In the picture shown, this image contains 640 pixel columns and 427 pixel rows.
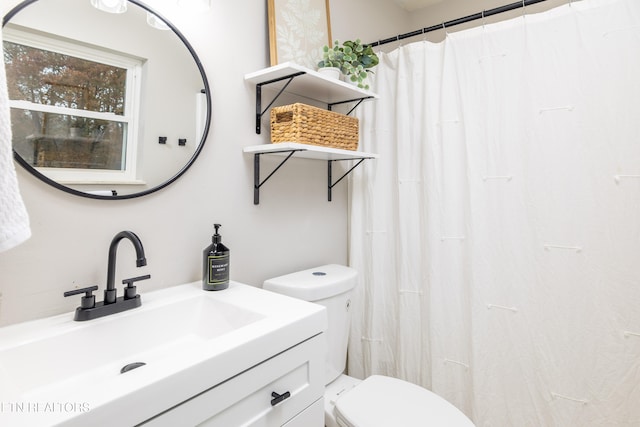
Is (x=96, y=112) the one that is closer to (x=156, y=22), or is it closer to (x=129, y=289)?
(x=156, y=22)

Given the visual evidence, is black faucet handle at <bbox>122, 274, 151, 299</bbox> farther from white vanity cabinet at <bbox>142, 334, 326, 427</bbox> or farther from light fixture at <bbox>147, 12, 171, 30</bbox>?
light fixture at <bbox>147, 12, 171, 30</bbox>

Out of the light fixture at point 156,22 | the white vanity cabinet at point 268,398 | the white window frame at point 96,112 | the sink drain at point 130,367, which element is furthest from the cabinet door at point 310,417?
the light fixture at point 156,22

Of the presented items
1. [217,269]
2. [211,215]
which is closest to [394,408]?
[217,269]

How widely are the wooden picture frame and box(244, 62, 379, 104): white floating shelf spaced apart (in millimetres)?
101

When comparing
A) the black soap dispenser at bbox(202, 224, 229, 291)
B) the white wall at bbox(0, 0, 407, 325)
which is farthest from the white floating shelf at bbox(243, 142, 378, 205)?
the black soap dispenser at bbox(202, 224, 229, 291)

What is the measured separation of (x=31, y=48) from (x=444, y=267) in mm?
1646

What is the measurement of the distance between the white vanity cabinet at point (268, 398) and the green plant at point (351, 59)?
1.15 meters

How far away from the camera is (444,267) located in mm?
1590

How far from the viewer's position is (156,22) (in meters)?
1.08

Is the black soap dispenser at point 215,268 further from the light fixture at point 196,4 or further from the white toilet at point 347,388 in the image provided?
the light fixture at point 196,4

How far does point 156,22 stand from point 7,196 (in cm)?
75

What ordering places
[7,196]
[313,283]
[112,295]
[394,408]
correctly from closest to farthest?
[7,196] < [112,295] < [394,408] < [313,283]

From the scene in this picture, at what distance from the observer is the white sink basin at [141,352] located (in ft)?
1.80

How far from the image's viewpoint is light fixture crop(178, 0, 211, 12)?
112cm
